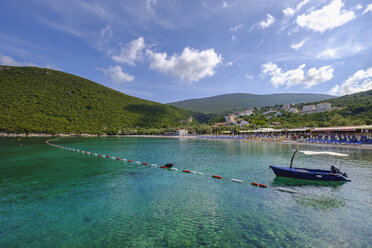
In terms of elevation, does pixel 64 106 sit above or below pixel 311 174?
above

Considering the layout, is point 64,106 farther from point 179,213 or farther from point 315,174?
point 315,174

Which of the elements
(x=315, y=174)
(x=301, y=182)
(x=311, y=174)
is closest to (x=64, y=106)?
(x=301, y=182)

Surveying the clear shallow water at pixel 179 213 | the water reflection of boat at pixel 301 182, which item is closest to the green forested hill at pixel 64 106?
the clear shallow water at pixel 179 213

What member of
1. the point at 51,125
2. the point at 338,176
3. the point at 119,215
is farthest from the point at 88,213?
the point at 51,125

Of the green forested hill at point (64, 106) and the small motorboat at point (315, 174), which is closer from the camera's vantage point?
the small motorboat at point (315, 174)

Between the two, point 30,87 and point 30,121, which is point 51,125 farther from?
point 30,87

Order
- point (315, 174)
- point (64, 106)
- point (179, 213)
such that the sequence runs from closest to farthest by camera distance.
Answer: point (179, 213), point (315, 174), point (64, 106)

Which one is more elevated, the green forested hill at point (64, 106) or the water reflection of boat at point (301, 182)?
the green forested hill at point (64, 106)

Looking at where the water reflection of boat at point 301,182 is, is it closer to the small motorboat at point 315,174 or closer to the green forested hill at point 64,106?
the small motorboat at point 315,174

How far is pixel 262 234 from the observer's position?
22.4 ft

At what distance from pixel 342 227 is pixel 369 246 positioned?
46.1 inches

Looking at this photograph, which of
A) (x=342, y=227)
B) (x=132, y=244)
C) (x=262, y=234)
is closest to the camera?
(x=132, y=244)

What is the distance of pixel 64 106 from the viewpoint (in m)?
96.1

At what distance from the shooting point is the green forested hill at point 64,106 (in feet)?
263
